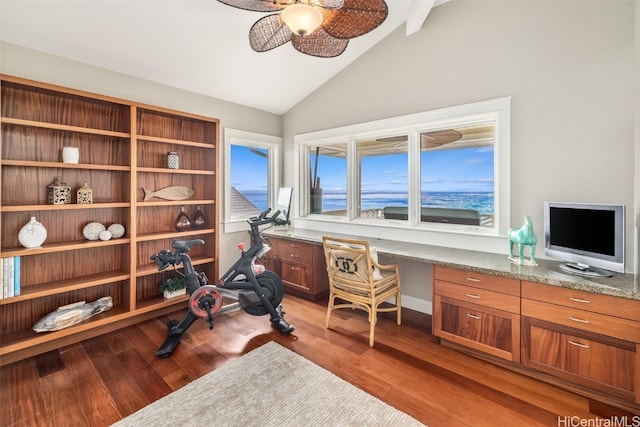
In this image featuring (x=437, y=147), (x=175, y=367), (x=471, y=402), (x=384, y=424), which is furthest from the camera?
(x=437, y=147)

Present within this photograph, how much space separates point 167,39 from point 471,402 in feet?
12.2

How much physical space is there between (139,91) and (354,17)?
2.38 meters

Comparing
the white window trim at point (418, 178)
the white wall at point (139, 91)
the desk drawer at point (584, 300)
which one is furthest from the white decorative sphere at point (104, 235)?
the desk drawer at point (584, 300)

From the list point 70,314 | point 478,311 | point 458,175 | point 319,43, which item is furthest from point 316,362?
point 319,43

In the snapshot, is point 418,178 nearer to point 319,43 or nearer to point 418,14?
point 418,14

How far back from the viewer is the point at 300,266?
3438 millimetres

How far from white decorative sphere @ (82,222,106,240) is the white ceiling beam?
144 inches

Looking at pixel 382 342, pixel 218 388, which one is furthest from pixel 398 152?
pixel 218 388

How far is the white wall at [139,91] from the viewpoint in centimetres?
226

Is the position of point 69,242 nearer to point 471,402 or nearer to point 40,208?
point 40,208

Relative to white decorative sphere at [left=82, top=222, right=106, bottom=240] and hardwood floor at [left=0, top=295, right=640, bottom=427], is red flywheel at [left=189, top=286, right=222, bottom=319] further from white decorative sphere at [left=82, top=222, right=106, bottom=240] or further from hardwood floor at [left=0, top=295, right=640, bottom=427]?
white decorative sphere at [left=82, top=222, right=106, bottom=240]

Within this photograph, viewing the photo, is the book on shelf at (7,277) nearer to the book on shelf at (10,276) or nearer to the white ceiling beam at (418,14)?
the book on shelf at (10,276)

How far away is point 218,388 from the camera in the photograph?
1.90 m

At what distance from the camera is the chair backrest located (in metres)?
2.40
